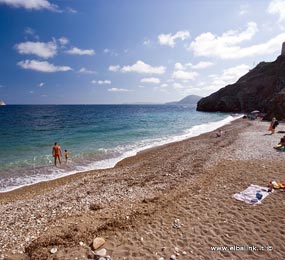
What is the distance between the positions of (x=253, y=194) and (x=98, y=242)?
20.2 ft

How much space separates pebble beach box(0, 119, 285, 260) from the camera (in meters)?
5.36

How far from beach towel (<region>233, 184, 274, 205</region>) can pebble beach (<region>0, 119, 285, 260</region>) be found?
224 mm

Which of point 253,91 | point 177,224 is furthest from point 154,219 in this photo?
point 253,91

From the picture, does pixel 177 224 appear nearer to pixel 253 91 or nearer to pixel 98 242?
pixel 98 242

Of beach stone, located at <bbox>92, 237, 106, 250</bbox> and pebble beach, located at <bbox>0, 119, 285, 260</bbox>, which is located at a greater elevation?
beach stone, located at <bbox>92, 237, 106, 250</bbox>

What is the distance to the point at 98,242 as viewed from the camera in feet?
18.3

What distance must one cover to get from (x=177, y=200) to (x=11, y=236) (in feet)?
18.7

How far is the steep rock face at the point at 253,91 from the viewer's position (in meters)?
72.2

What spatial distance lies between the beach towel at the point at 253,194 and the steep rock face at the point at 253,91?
6821cm

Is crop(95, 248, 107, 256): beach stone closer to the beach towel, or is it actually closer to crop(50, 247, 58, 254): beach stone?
crop(50, 247, 58, 254): beach stone

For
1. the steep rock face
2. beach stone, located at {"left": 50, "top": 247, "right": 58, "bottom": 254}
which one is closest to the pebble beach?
beach stone, located at {"left": 50, "top": 247, "right": 58, "bottom": 254}

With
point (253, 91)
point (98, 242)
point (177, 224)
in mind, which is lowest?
point (177, 224)

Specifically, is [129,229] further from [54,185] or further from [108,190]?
[54,185]

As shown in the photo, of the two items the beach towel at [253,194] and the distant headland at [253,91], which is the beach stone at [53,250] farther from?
the distant headland at [253,91]
